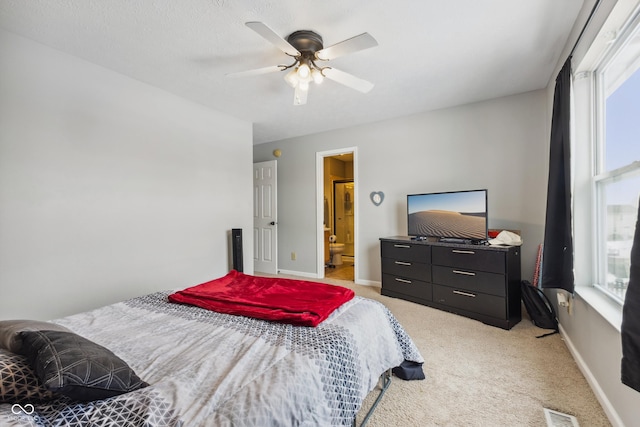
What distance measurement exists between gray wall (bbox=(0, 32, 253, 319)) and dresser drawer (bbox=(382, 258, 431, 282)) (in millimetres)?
2093

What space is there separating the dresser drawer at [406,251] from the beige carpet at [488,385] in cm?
83

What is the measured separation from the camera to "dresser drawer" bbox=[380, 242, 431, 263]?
3172 millimetres

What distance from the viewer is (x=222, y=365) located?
1.07 m

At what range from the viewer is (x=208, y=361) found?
1.09 m

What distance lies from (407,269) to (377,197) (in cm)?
114

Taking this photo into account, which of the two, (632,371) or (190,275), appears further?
(190,275)

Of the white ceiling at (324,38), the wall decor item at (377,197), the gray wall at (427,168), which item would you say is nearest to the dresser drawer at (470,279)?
the gray wall at (427,168)

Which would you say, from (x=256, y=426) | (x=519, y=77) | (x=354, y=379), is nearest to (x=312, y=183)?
(x=519, y=77)

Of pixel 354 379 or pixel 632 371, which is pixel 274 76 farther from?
pixel 632 371

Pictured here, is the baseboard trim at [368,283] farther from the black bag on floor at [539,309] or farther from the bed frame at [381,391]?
the bed frame at [381,391]

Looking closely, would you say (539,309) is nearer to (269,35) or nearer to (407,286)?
(407,286)

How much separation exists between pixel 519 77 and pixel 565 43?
1.84 ft

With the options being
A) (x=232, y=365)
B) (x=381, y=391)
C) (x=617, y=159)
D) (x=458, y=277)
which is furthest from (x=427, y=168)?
(x=232, y=365)

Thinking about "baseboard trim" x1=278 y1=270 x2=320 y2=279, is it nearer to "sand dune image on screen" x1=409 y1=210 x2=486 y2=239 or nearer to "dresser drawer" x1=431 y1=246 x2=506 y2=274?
"sand dune image on screen" x1=409 y1=210 x2=486 y2=239
